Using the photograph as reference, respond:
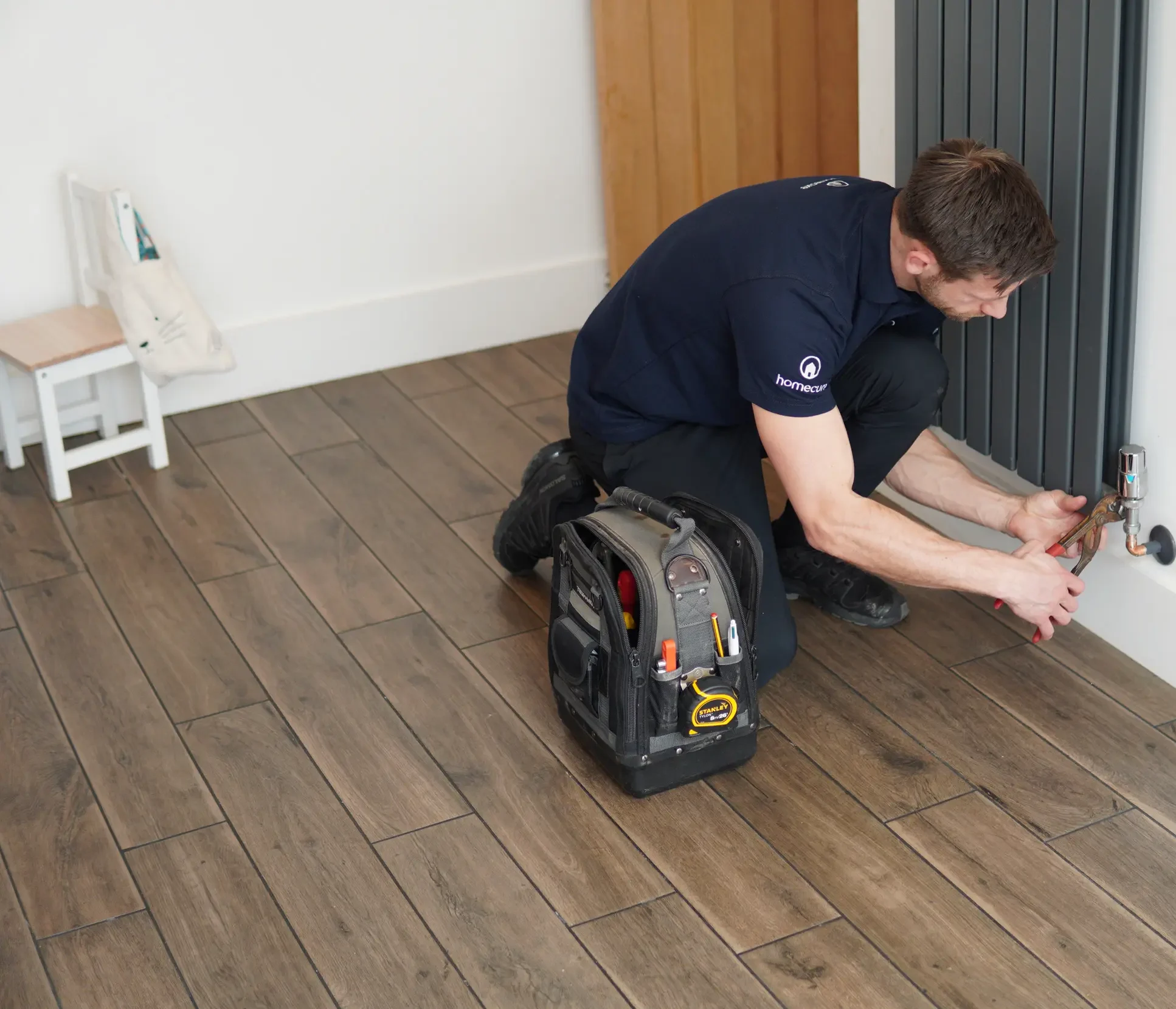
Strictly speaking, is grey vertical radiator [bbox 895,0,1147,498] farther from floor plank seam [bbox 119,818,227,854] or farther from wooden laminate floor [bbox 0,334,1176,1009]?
floor plank seam [bbox 119,818,227,854]

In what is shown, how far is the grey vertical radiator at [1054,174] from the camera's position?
6.59 ft

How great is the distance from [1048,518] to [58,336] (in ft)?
6.82

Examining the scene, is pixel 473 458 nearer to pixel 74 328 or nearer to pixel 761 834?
pixel 74 328

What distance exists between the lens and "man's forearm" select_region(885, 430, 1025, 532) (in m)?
2.34

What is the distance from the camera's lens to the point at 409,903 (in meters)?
1.92

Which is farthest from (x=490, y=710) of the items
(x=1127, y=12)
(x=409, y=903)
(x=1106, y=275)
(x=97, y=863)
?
(x=1127, y=12)

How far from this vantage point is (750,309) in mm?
2020

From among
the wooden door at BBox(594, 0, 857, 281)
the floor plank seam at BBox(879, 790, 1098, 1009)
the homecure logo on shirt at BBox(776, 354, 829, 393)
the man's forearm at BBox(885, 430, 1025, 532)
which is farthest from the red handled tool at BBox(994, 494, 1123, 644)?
the wooden door at BBox(594, 0, 857, 281)

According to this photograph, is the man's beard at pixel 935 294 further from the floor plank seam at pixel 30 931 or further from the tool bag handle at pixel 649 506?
the floor plank seam at pixel 30 931

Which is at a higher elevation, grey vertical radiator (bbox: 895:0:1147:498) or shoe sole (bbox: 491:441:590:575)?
grey vertical radiator (bbox: 895:0:1147:498)

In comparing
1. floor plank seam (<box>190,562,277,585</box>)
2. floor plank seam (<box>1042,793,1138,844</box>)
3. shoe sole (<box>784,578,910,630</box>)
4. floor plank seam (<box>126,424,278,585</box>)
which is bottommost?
floor plank seam (<box>1042,793,1138,844</box>)

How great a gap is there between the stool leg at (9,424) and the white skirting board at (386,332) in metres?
0.14

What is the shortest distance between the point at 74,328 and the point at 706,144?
1.58 metres

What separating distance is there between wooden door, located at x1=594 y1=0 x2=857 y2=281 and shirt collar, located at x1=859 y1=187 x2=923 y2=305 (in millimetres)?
1520
